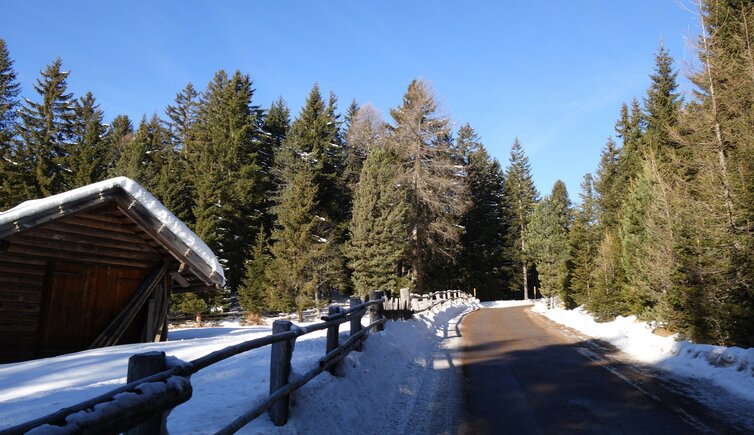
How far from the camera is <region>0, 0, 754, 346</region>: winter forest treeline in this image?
489 inches

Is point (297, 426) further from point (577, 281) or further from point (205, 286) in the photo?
point (577, 281)

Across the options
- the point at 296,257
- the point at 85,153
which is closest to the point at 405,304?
the point at 296,257

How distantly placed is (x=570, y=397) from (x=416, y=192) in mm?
27481

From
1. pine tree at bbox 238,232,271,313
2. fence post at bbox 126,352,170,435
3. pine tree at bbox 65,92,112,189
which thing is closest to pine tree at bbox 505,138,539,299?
pine tree at bbox 238,232,271,313

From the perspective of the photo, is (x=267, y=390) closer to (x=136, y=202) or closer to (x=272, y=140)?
(x=136, y=202)

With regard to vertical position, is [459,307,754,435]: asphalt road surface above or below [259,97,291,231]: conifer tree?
below

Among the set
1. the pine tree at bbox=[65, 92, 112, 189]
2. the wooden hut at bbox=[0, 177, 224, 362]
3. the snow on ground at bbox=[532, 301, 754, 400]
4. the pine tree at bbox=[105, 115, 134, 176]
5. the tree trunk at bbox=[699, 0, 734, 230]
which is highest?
the pine tree at bbox=[105, 115, 134, 176]

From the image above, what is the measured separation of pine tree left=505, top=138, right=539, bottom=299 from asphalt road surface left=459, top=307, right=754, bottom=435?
1868 inches

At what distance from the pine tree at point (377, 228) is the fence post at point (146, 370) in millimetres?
28241

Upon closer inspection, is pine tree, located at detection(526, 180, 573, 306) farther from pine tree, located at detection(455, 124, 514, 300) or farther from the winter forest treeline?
pine tree, located at detection(455, 124, 514, 300)

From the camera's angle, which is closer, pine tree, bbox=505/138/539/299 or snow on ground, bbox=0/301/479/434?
snow on ground, bbox=0/301/479/434

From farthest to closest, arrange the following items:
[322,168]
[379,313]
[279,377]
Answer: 1. [322,168]
2. [379,313]
3. [279,377]

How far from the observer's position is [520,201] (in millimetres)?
65000

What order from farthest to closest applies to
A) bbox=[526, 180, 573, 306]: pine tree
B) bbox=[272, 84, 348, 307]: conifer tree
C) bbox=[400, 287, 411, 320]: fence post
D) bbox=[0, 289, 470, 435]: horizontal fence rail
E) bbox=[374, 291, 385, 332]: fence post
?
bbox=[272, 84, 348, 307]: conifer tree < bbox=[526, 180, 573, 306]: pine tree < bbox=[400, 287, 411, 320]: fence post < bbox=[374, 291, 385, 332]: fence post < bbox=[0, 289, 470, 435]: horizontal fence rail
